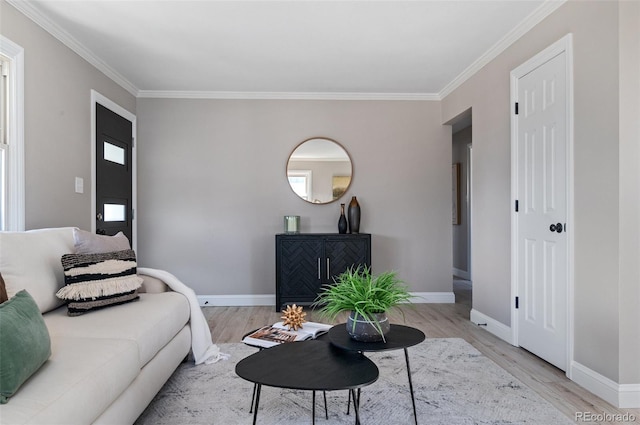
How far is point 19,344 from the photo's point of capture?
3.95 ft

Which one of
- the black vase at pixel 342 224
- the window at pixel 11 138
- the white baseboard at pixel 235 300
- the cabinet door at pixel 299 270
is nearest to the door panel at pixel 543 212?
the black vase at pixel 342 224

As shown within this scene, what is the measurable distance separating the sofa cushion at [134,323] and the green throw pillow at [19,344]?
397 mm

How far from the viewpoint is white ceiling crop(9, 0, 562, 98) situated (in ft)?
8.71

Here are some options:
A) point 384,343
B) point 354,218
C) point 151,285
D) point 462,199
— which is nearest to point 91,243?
point 151,285

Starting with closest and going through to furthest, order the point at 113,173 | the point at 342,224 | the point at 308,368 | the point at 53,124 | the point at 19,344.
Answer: the point at 19,344 → the point at 308,368 → the point at 53,124 → the point at 113,173 → the point at 342,224

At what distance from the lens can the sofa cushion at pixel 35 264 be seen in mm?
1853

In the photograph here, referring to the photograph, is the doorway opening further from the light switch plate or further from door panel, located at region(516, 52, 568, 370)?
the light switch plate

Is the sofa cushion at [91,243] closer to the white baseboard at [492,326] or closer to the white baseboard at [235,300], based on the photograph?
the white baseboard at [235,300]

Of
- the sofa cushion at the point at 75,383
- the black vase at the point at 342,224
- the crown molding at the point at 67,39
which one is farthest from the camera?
the black vase at the point at 342,224

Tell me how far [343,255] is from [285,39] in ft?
7.16

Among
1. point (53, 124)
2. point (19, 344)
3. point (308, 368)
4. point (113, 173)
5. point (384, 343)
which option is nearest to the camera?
point (19, 344)

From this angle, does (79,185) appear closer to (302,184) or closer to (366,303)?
(302,184)

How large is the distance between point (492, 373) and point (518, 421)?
0.59 m

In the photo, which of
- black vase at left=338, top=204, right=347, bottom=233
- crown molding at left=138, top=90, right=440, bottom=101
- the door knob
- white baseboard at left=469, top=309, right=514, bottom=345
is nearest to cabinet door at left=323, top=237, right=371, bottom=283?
black vase at left=338, top=204, right=347, bottom=233
